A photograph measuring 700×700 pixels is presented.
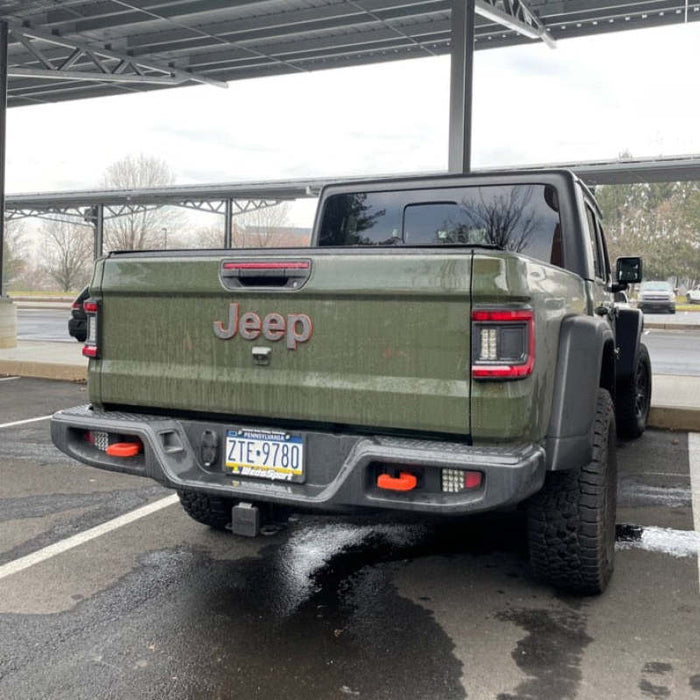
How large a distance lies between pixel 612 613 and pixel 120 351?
8.33ft

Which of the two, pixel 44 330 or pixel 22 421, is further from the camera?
pixel 44 330

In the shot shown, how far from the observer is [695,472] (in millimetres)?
6051

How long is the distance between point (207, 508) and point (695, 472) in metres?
3.85

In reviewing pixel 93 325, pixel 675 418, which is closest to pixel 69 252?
pixel 675 418

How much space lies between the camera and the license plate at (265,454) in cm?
327

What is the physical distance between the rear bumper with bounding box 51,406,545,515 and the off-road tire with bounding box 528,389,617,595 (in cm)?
46

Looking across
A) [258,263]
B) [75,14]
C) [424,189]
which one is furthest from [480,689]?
[75,14]

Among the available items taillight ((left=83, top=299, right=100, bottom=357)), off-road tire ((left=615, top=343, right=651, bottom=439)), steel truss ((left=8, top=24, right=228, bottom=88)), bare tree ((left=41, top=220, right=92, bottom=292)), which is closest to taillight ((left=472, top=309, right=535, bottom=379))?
taillight ((left=83, top=299, right=100, bottom=357))

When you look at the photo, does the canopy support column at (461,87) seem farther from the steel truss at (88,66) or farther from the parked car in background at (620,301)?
the steel truss at (88,66)

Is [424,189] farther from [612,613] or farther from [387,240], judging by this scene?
[612,613]

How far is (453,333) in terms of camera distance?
9.86ft

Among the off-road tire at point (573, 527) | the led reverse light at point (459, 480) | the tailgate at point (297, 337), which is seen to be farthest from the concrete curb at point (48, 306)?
the led reverse light at point (459, 480)

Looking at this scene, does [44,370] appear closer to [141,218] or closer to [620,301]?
[620,301]

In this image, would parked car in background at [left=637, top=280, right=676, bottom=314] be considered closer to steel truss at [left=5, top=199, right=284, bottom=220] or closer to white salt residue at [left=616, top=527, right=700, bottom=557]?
steel truss at [left=5, top=199, right=284, bottom=220]
